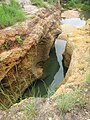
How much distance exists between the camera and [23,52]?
305 inches

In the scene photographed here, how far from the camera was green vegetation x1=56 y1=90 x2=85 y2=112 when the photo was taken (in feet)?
14.8

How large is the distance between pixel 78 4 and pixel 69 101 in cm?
1578

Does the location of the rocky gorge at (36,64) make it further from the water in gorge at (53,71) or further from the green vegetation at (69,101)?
the water in gorge at (53,71)

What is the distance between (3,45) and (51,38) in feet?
8.97

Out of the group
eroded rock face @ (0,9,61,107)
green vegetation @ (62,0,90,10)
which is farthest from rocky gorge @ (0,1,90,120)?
green vegetation @ (62,0,90,10)

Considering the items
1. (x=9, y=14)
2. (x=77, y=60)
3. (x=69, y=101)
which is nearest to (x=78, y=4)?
(x=9, y=14)

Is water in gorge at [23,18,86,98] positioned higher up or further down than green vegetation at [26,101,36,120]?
further down

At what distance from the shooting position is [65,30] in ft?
46.5

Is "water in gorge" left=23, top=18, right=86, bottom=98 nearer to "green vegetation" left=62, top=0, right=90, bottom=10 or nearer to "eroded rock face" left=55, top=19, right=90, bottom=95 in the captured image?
"eroded rock face" left=55, top=19, right=90, bottom=95

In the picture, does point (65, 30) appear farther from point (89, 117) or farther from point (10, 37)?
point (89, 117)

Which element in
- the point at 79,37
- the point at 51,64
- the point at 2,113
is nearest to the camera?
the point at 2,113

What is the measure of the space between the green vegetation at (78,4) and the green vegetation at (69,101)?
14.6 metres

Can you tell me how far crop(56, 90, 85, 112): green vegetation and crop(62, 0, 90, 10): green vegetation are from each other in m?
14.6

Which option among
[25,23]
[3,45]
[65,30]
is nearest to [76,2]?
[65,30]
